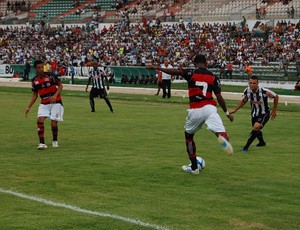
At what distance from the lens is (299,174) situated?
1279cm

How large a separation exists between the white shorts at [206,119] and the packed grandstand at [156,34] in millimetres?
31828

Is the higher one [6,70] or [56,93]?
[56,93]

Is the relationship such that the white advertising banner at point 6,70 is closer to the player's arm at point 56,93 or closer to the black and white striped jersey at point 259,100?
the player's arm at point 56,93

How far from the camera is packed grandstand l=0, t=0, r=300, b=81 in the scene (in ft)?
168

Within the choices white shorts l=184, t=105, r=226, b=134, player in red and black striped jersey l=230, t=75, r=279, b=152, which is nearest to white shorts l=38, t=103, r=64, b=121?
player in red and black striped jersey l=230, t=75, r=279, b=152

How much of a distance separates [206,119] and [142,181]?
4.85 ft

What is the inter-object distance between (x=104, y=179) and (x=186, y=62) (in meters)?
41.4

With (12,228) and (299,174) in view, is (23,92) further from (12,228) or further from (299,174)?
(12,228)

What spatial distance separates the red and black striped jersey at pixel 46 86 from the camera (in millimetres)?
16625

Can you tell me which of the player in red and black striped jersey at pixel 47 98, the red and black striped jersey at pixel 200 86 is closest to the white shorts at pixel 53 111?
the player in red and black striped jersey at pixel 47 98

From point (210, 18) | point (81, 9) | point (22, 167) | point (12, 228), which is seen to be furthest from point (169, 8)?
point (12, 228)

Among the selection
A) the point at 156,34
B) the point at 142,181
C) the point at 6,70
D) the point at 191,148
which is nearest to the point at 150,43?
the point at 156,34

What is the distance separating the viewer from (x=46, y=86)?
16656mm

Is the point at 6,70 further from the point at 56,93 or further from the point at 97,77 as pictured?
the point at 56,93
